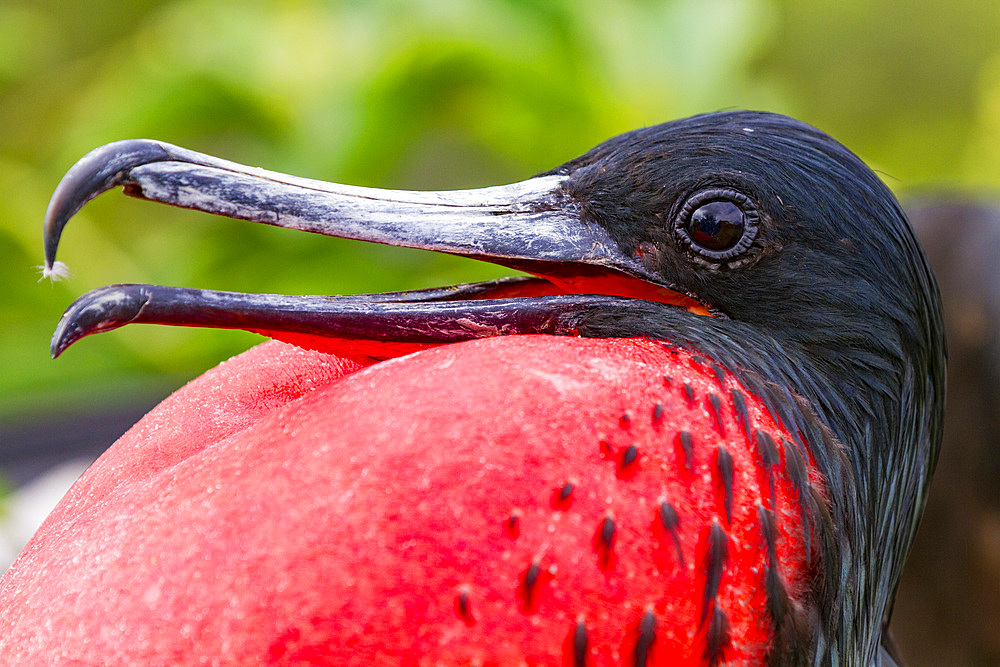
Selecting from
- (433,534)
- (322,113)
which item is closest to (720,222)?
(433,534)

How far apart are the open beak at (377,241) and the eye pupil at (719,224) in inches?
1.5

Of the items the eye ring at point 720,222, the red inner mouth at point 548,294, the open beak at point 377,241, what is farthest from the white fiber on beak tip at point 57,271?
the eye ring at point 720,222

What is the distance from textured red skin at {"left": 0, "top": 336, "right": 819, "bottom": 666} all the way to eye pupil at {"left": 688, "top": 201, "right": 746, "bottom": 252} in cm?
10

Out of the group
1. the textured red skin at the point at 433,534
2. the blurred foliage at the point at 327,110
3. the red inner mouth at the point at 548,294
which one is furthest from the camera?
the blurred foliage at the point at 327,110

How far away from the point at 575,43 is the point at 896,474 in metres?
1.78

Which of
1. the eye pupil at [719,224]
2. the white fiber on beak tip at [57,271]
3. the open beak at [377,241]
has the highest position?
the eye pupil at [719,224]

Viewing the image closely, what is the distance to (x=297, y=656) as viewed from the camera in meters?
0.45

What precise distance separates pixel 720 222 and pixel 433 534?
0.81 feet

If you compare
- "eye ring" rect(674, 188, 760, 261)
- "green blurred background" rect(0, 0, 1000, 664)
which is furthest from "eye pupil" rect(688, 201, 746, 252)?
"green blurred background" rect(0, 0, 1000, 664)

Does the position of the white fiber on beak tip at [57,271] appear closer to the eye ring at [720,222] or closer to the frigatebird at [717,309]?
the frigatebird at [717,309]

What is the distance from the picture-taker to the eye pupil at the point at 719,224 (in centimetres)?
57

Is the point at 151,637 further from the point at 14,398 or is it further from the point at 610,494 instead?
the point at 14,398

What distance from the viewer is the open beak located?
52cm

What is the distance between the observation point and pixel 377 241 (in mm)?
562
